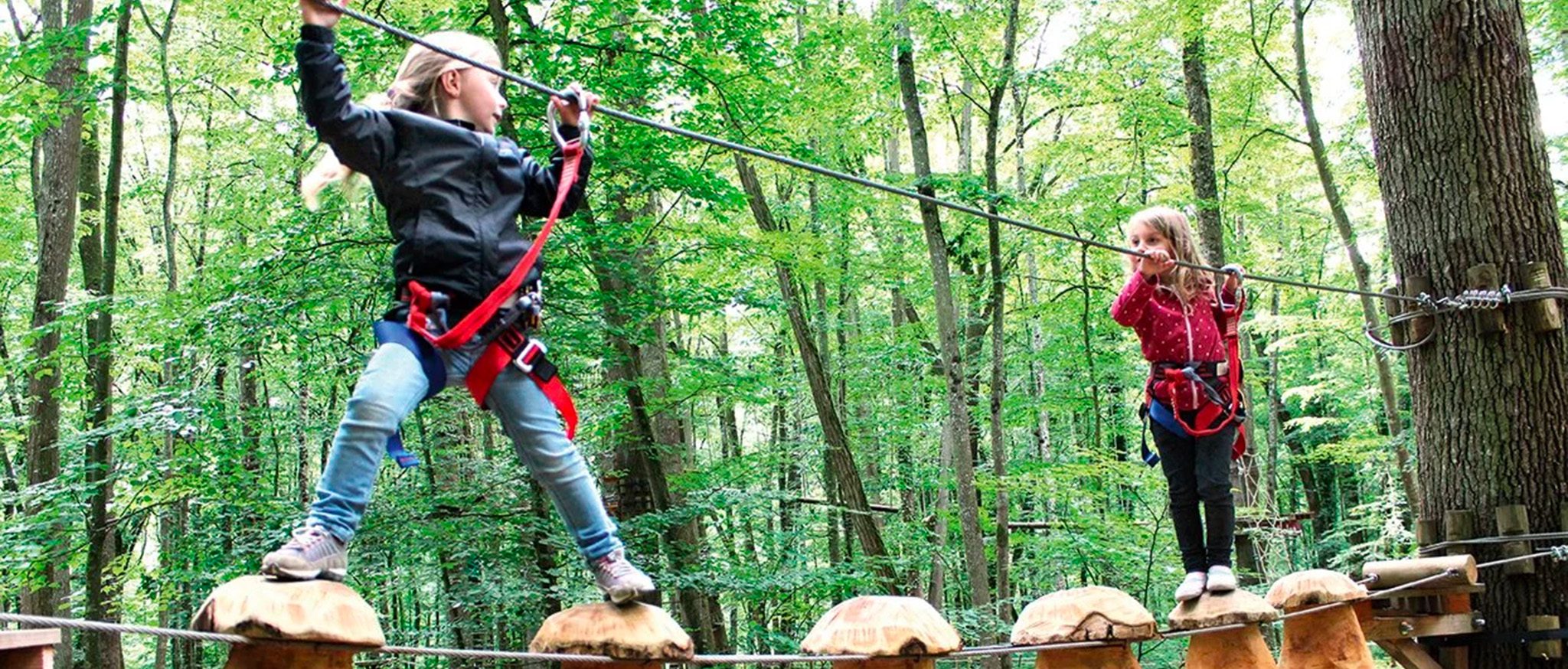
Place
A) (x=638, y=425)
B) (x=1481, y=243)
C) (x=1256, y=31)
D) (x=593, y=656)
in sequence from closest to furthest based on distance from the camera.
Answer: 1. (x=593, y=656)
2. (x=1481, y=243)
3. (x=638, y=425)
4. (x=1256, y=31)

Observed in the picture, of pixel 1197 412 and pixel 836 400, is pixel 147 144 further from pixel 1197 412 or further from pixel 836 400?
pixel 1197 412

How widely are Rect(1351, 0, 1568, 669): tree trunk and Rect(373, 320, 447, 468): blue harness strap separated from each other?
333cm

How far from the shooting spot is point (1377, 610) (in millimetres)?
3727

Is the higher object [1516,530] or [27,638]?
[27,638]

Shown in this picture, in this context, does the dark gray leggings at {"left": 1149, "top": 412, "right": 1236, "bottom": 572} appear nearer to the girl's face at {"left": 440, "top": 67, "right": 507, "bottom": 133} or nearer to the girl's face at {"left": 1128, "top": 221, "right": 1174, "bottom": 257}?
the girl's face at {"left": 1128, "top": 221, "right": 1174, "bottom": 257}

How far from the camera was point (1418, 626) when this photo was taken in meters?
3.57

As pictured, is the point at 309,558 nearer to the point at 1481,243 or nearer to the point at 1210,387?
the point at 1210,387

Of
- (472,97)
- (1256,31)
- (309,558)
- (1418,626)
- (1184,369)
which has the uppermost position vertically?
(1256,31)

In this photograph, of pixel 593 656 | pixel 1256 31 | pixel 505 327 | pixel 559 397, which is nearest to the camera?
pixel 593 656

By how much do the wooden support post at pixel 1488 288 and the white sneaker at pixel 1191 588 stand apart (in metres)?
1.48

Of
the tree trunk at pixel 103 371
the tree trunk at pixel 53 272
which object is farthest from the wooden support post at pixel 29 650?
the tree trunk at pixel 53 272

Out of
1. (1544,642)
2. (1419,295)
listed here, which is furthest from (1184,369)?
(1544,642)

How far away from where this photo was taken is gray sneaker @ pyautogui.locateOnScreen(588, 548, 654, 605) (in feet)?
6.41

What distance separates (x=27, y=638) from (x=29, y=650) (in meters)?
0.05
